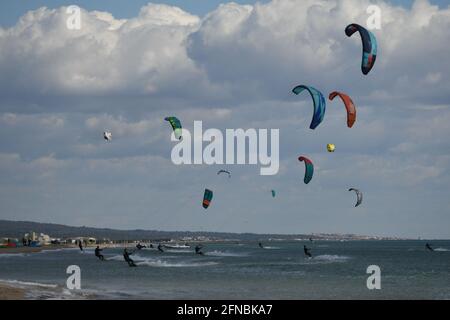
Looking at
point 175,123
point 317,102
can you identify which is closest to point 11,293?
point 175,123

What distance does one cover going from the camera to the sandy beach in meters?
30.9

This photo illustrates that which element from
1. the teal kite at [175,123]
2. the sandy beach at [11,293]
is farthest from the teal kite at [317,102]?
the sandy beach at [11,293]

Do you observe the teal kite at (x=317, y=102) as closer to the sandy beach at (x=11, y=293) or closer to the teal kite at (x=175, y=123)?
the teal kite at (x=175, y=123)

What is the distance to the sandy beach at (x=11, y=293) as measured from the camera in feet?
102

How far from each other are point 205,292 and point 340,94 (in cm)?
1063

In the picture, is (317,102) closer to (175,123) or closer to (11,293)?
(175,123)

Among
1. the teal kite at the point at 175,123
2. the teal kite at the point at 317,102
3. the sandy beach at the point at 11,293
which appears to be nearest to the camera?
the sandy beach at the point at 11,293

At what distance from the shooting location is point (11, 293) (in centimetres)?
3259

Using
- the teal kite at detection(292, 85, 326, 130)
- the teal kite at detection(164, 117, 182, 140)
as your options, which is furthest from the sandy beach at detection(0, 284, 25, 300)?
the teal kite at detection(292, 85, 326, 130)

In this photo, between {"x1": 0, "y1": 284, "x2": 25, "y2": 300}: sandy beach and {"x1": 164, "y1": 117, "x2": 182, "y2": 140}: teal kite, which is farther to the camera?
{"x1": 164, "y1": 117, "x2": 182, "y2": 140}: teal kite

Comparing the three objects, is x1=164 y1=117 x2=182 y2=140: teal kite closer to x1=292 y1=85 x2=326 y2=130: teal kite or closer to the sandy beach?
x1=292 y1=85 x2=326 y2=130: teal kite
